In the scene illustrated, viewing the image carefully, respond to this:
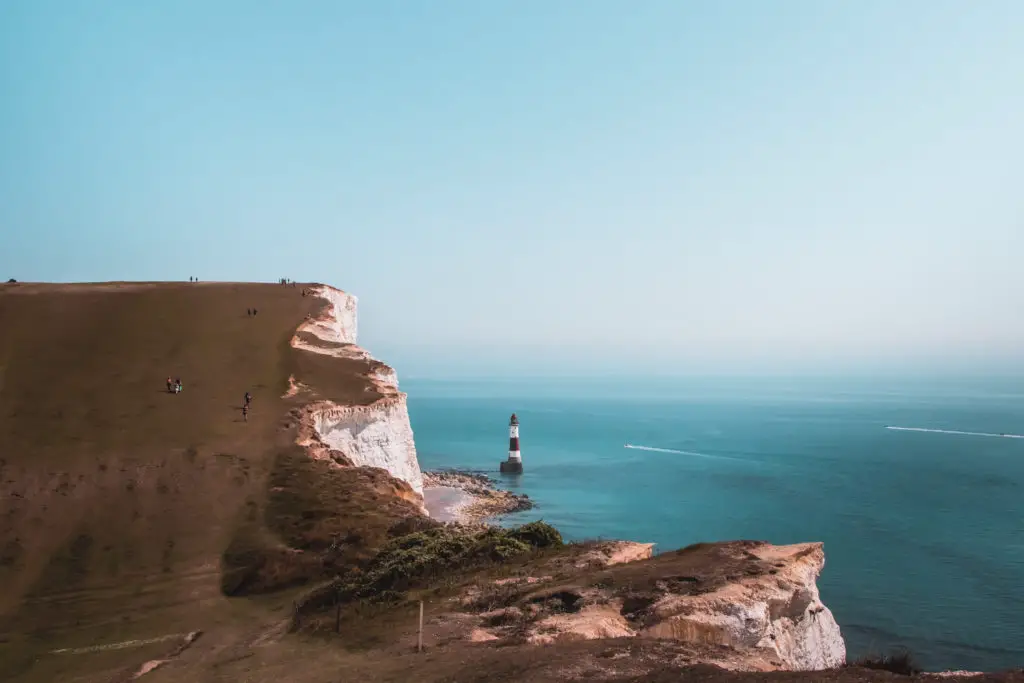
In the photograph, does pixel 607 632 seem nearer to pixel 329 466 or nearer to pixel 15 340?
pixel 329 466

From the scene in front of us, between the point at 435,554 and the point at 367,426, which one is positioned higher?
the point at 367,426

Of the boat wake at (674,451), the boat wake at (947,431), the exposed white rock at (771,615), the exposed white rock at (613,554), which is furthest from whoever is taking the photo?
the boat wake at (947,431)

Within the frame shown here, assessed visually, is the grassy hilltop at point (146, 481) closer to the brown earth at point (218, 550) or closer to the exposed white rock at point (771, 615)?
the brown earth at point (218, 550)

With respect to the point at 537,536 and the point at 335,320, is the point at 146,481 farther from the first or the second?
the point at 335,320

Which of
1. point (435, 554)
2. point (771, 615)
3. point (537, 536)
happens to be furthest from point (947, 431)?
point (435, 554)

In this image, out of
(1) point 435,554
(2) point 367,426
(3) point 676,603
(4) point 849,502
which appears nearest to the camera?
(3) point 676,603

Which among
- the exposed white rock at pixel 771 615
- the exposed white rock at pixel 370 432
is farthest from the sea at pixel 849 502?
the exposed white rock at pixel 370 432
